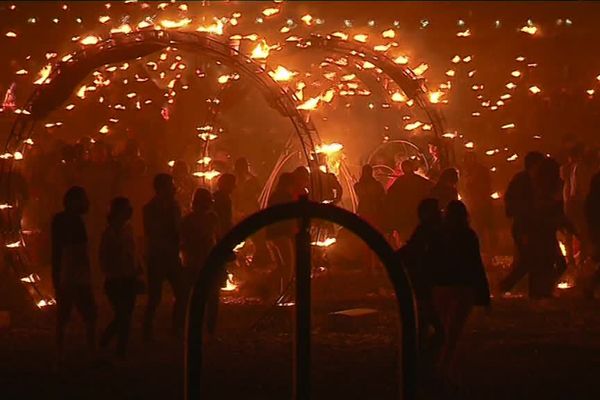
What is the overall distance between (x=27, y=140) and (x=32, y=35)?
6.55 metres

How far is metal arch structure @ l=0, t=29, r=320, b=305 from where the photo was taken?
1305 centimetres

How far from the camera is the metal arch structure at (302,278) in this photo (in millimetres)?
6062

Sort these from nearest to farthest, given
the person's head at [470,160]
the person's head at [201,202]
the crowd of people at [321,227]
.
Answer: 1. the crowd of people at [321,227]
2. the person's head at [201,202]
3. the person's head at [470,160]

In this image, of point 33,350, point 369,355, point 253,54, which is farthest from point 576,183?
point 33,350

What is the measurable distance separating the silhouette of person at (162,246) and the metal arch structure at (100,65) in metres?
2.26

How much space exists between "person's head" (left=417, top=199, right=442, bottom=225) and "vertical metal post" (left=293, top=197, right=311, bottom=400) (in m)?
3.21

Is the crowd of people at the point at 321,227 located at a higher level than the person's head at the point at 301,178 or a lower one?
lower

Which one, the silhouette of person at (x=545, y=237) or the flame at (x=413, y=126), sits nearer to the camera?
the silhouette of person at (x=545, y=237)

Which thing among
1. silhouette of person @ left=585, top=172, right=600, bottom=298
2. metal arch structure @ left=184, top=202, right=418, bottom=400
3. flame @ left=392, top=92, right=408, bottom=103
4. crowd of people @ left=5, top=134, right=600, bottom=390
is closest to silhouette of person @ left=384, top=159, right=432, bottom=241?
crowd of people @ left=5, top=134, right=600, bottom=390

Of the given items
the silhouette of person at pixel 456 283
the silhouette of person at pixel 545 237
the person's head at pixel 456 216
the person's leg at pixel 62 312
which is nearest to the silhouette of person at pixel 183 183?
the silhouette of person at pixel 545 237

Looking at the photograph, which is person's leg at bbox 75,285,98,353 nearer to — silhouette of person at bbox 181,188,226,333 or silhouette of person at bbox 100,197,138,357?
silhouette of person at bbox 100,197,138,357

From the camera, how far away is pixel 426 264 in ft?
29.3

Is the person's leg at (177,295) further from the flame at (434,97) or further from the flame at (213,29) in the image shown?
the flame at (434,97)

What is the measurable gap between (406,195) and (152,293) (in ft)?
17.7
